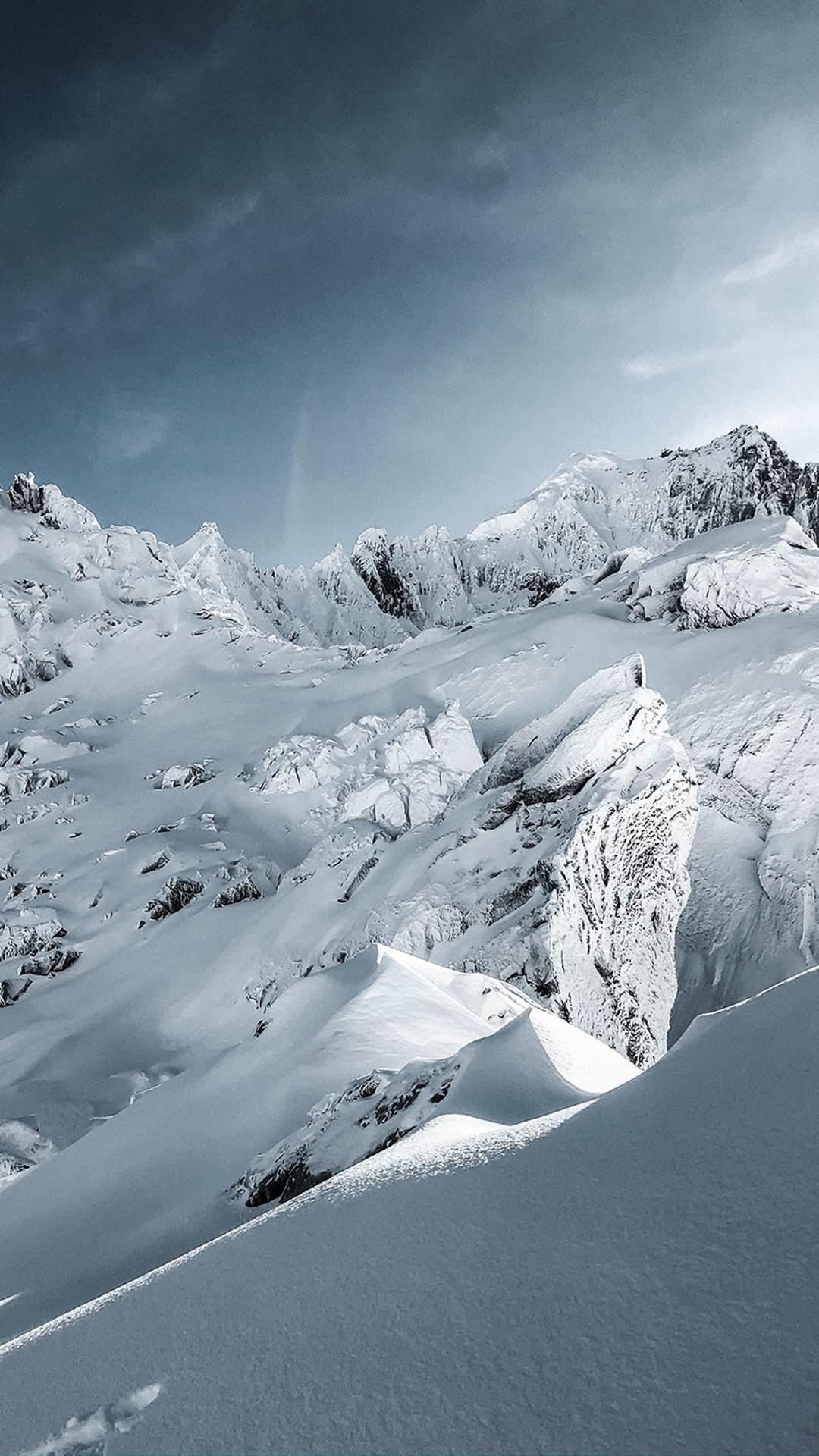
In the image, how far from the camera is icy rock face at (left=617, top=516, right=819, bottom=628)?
113 ft

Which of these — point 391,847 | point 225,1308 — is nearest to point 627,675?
point 391,847

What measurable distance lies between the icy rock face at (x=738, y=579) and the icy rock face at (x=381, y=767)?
1327 cm

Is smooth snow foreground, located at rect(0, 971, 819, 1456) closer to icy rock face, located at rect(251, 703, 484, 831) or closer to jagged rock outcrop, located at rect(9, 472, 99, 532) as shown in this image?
icy rock face, located at rect(251, 703, 484, 831)

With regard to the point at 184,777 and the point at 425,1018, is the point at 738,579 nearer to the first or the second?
the point at 425,1018

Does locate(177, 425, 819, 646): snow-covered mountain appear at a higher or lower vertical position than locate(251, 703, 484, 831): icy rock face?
higher

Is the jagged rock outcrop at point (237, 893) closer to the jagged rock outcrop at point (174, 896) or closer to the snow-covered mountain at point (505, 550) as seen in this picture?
the jagged rock outcrop at point (174, 896)

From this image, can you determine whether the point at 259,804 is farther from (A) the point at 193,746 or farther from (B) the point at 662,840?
(B) the point at 662,840

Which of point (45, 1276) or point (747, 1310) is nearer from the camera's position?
point (747, 1310)

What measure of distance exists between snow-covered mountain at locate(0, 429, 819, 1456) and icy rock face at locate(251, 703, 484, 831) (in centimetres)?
22

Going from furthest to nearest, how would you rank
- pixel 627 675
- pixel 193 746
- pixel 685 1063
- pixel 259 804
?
pixel 193 746 → pixel 259 804 → pixel 627 675 → pixel 685 1063

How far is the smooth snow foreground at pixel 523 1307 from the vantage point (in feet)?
6.98

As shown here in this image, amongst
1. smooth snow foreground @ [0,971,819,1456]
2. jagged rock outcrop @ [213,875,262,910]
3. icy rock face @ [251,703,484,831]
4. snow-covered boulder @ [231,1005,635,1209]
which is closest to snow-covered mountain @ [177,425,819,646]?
icy rock face @ [251,703,484,831]

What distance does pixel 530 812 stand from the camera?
1961 cm

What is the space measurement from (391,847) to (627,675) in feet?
31.8
